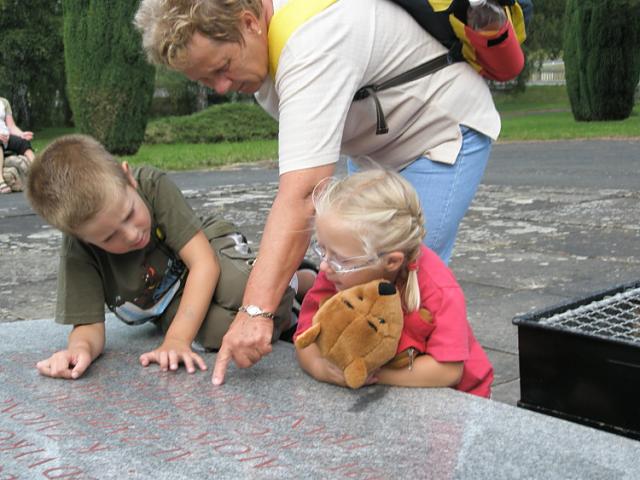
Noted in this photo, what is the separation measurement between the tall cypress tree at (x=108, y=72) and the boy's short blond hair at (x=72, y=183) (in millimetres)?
15161

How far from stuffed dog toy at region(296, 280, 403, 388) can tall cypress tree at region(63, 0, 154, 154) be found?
1583 cm

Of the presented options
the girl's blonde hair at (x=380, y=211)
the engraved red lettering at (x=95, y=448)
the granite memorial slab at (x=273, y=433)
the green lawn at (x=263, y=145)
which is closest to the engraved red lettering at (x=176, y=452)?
the granite memorial slab at (x=273, y=433)

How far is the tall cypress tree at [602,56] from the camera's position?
68.1 feet

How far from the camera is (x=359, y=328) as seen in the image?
2.37 meters

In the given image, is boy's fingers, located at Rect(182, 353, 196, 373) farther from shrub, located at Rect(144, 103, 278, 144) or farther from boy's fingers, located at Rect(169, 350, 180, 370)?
shrub, located at Rect(144, 103, 278, 144)

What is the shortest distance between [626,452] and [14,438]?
145cm

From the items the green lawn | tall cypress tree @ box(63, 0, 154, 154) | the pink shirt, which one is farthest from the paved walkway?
tall cypress tree @ box(63, 0, 154, 154)

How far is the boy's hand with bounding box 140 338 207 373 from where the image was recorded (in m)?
2.87

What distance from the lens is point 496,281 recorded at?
4801 millimetres

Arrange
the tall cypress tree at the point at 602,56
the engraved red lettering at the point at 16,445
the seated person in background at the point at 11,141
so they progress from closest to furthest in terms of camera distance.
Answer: the engraved red lettering at the point at 16,445, the seated person in background at the point at 11,141, the tall cypress tree at the point at 602,56

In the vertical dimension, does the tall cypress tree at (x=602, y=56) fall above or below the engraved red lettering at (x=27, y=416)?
below

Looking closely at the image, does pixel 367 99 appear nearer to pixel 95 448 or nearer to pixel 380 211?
pixel 380 211

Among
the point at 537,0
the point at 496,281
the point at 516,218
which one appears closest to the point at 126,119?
the point at 516,218

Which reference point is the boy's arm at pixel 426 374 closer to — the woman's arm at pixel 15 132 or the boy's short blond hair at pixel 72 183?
the boy's short blond hair at pixel 72 183
